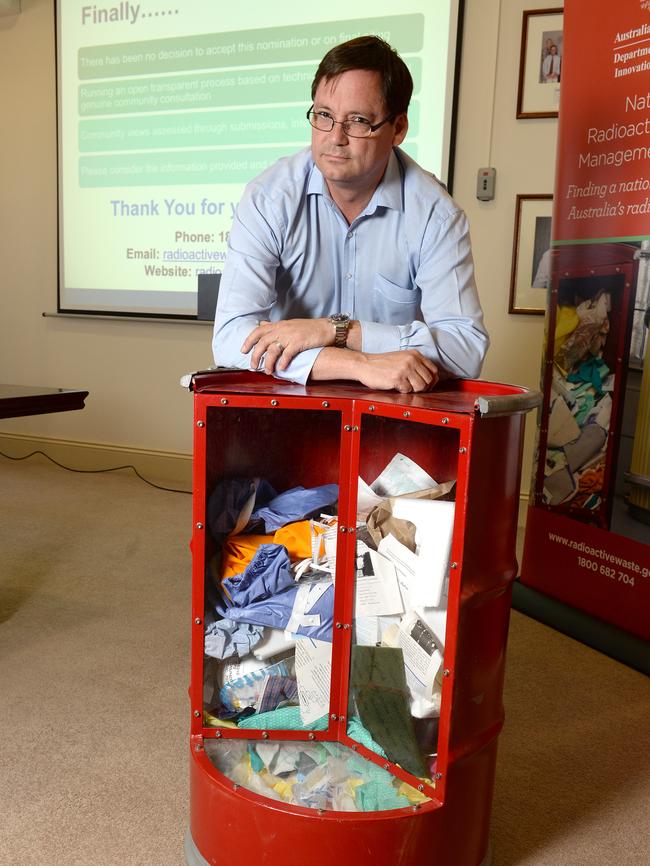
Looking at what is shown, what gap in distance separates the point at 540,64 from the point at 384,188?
2.22 m

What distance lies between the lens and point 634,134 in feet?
A: 7.34

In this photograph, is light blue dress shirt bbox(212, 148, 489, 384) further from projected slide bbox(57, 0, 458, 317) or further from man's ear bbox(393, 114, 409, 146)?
projected slide bbox(57, 0, 458, 317)

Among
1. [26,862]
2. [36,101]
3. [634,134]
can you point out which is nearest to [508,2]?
[634,134]

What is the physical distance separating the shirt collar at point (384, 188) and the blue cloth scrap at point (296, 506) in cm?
54

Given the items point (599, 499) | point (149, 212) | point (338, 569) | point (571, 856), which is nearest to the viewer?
point (338, 569)

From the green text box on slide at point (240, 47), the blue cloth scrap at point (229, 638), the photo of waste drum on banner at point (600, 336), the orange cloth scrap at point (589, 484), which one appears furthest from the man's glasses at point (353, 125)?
the green text box on slide at point (240, 47)

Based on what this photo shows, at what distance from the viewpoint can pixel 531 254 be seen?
11.1 ft

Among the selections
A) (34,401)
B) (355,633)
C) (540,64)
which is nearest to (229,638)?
(355,633)

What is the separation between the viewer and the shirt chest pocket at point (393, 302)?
153 centimetres

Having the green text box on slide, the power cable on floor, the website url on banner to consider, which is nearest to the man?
the website url on banner

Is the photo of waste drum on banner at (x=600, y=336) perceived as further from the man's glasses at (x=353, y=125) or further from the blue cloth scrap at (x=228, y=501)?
the blue cloth scrap at (x=228, y=501)

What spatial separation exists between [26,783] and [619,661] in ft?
5.25

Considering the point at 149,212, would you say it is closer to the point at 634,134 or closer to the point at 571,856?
the point at 634,134

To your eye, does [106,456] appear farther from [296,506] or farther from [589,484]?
[296,506]
